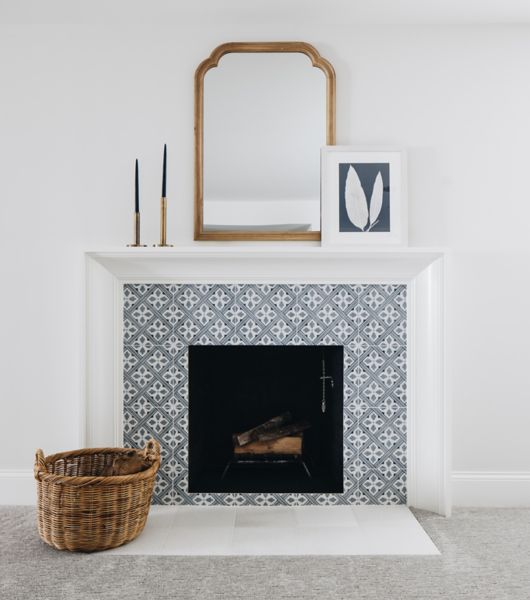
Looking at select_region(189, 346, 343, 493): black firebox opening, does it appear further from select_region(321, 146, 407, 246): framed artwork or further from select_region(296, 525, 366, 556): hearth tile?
select_region(321, 146, 407, 246): framed artwork

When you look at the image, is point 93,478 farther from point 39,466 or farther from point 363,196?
point 363,196

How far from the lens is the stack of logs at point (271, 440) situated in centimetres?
318

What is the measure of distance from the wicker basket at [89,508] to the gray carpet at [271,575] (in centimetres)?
7

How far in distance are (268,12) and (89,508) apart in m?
2.31

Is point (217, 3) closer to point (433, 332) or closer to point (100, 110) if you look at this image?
point (100, 110)

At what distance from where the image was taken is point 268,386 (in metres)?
3.29

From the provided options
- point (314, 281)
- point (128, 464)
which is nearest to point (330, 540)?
point (128, 464)

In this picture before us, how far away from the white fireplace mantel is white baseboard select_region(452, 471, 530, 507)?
0.73 feet

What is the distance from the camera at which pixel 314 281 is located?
2850 mm

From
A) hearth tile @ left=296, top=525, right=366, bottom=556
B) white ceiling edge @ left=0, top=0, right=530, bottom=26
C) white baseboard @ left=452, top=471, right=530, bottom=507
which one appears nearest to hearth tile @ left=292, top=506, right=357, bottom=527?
hearth tile @ left=296, top=525, right=366, bottom=556

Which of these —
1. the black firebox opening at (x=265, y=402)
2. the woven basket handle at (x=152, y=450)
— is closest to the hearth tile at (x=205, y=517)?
the black firebox opening at (x=265, y=402)

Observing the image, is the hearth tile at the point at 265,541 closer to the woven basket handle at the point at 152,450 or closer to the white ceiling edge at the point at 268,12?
the woven basket handle at the point at 152,450

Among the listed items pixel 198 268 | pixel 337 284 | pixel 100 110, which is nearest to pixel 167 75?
pixel 100 110

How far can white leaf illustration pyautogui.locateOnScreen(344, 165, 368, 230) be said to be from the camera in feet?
9.45
